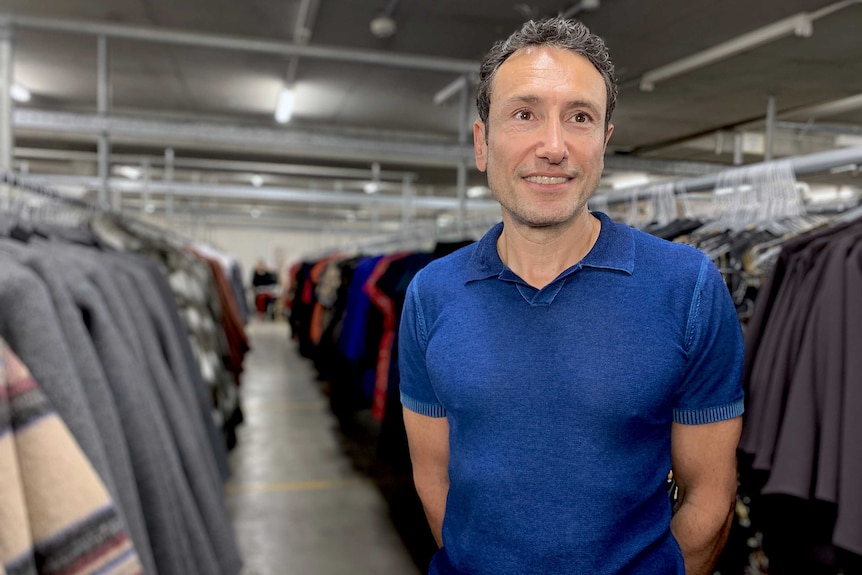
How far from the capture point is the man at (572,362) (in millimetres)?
950

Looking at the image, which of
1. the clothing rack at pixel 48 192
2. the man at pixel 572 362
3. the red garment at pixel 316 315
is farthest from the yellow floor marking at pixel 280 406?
the man at pixel 572 362

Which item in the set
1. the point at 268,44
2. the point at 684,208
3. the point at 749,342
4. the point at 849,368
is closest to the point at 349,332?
the point at 268,44

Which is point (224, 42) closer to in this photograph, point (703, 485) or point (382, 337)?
point (382, 337)

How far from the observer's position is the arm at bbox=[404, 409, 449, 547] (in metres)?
1.16

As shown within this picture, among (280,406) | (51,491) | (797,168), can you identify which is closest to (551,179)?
(51,491)

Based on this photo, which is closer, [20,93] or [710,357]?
[710,357]

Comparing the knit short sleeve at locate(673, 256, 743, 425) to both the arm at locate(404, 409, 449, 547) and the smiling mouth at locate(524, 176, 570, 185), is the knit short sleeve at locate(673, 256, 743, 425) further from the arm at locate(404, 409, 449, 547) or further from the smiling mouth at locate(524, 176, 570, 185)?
the arm at locate(404, 409, 449, 547)

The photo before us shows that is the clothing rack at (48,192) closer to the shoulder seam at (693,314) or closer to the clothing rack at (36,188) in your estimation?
the clothing rack at (36,188)

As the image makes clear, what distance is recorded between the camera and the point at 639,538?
3.22 feet

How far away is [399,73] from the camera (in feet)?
19.3

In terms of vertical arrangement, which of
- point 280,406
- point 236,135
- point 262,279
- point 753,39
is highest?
point 753,39

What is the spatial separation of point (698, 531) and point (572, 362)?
362mm

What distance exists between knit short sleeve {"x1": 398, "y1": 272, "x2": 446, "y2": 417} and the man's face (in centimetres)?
26

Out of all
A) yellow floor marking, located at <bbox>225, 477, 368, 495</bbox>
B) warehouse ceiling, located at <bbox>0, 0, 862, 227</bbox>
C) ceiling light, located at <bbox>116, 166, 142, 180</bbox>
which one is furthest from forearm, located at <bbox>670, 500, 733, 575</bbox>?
ceiling light, located at <bbox>116, 166, 142, 180</bbox>
